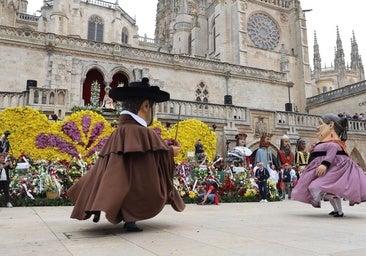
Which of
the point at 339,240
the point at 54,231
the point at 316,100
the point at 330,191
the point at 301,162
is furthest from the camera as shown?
the point at 316,100

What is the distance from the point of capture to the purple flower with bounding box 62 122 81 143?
12188 mm

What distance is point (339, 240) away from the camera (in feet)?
11.7

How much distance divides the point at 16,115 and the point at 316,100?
28.9 m

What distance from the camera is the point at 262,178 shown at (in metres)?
10.5

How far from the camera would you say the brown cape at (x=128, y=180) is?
388cm

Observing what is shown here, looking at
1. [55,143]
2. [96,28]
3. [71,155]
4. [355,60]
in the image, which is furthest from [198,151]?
[355,60]

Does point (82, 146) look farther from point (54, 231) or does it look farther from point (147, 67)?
point (147, 67)

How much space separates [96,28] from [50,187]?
31558 millimetres

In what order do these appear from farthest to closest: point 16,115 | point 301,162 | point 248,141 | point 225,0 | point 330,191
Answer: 1. point 225,0
2. point 248,141
3. point 16,115
4. point 301,162
5. point 330,191

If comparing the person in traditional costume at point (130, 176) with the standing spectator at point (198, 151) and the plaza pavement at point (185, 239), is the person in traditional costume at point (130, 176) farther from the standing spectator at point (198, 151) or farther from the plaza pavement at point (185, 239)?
the standing spectator at point (198, 151)

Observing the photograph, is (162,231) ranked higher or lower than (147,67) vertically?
lower

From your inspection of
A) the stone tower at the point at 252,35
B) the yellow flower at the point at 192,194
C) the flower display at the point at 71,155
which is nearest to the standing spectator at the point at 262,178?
the flower display at the point at 71,155

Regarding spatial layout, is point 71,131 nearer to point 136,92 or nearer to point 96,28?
point 136,92

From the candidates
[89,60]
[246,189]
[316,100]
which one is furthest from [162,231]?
[316,100]
